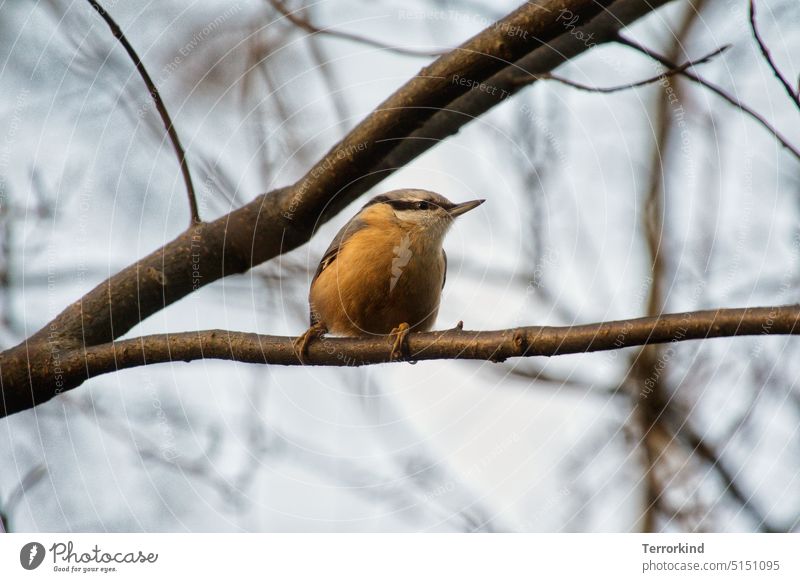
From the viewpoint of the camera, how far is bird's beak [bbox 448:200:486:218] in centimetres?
267

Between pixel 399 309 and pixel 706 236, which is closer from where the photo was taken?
pixel 399 309

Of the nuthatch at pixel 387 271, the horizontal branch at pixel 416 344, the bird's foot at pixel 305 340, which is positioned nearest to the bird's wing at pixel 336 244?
the nuthatch at pixel 387 271

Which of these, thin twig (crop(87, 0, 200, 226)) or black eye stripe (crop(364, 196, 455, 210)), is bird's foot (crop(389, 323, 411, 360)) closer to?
black eye stripe (crop(364, 196, 455, 210))

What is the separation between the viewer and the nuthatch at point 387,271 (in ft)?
8.38

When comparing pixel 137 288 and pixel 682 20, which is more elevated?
pixel 682 20

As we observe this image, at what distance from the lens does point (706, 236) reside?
9.79 feet

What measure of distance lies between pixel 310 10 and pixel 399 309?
1258mm

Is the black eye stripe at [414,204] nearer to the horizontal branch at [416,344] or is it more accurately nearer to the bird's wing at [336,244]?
the bird's wing at [336,244]

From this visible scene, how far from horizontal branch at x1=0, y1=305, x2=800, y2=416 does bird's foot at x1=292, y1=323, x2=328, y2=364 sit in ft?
0.06

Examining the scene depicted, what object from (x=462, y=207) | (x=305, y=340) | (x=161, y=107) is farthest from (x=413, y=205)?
(x=161, y=107)

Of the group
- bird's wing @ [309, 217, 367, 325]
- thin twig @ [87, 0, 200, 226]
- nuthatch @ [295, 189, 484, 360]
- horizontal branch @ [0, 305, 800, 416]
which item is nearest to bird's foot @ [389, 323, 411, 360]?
horizontal branch @ [0, 305, 800, 416]

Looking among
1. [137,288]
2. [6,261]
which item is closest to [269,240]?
[137,288]

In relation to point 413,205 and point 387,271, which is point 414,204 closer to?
point 413,205
